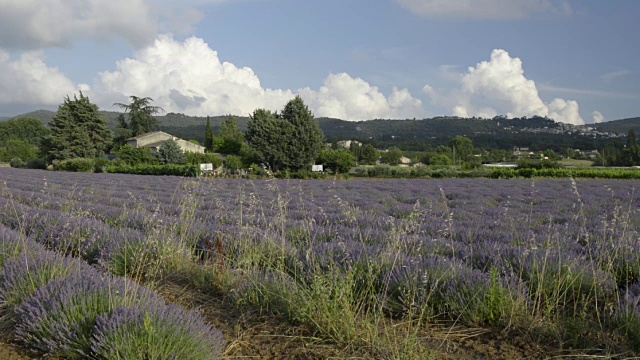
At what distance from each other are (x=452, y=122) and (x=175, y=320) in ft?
537

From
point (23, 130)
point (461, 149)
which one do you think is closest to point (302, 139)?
point (461, 149)

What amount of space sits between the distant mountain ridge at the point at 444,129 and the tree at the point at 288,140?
82685 millimetres

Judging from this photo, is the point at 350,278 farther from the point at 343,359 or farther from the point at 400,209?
the point at 400,209

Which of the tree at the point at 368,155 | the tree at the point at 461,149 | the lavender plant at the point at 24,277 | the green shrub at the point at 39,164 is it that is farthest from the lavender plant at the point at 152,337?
the tree at the point at 461,149

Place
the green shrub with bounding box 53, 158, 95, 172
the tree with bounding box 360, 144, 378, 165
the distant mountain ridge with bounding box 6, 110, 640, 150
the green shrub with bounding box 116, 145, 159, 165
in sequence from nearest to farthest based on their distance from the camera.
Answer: the green shrub with bounding box 53, 158, 95, 172, the green shrub with bounding box 116, 145, 159, 165, the tree with bounding box 360, 144, 378, 165, the distant mountain ridge with bounding box 6, 110, 640, 150

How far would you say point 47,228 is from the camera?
6520mm

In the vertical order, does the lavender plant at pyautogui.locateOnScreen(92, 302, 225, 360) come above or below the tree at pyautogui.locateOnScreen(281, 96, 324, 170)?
below

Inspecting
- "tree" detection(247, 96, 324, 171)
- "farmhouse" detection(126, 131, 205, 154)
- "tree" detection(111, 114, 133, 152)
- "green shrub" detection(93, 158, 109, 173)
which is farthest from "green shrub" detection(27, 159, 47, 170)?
"tree" detection(247, 96, 324, 171)

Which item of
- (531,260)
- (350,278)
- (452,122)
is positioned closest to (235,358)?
(350,278)

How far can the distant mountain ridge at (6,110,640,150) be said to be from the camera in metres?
134

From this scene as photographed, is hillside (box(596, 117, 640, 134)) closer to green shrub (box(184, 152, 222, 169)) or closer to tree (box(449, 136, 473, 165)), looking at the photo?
tree (box(449, 136, 473, 165))

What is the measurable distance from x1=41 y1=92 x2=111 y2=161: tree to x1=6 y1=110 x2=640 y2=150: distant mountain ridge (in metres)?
67.2

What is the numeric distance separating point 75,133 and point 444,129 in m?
120

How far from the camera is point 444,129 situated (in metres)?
153
